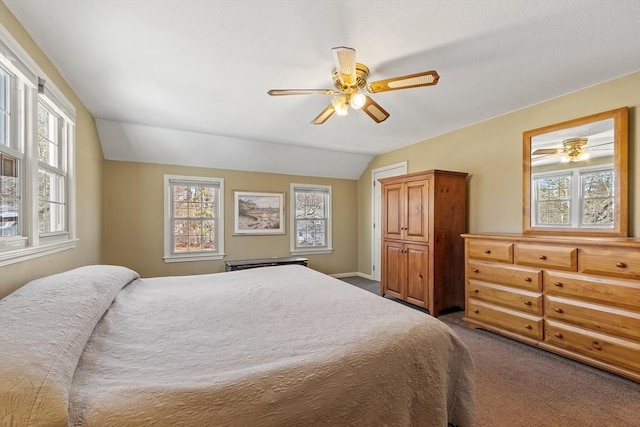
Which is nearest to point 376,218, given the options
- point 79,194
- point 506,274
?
point 506,274

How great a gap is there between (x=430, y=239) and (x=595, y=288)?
61.7 inches

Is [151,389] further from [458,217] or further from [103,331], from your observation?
A: [458,217]

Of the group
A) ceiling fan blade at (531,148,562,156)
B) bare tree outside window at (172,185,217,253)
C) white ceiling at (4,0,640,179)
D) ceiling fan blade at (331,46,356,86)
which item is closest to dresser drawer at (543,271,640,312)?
ceiling fan blade at (531,148,562,156)

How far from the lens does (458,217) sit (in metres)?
3.79

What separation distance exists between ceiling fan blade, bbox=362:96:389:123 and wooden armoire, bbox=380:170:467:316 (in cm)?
128

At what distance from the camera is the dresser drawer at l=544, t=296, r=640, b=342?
208 cm

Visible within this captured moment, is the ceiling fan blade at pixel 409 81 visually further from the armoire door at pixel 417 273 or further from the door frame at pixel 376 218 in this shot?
the door frame at pixel 376 218

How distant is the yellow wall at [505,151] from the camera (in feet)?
8.11

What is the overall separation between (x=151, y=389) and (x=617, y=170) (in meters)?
3.63

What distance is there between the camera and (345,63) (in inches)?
75.2

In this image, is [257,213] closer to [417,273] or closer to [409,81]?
[417,273]

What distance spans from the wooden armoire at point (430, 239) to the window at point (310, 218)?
1.83 m

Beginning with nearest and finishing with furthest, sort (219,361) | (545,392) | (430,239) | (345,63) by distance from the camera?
(219,361)
(345,63)
(545,392)
(430,239)

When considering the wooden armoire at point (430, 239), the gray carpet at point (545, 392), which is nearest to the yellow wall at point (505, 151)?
the wooden armoire at point (430, 239)
